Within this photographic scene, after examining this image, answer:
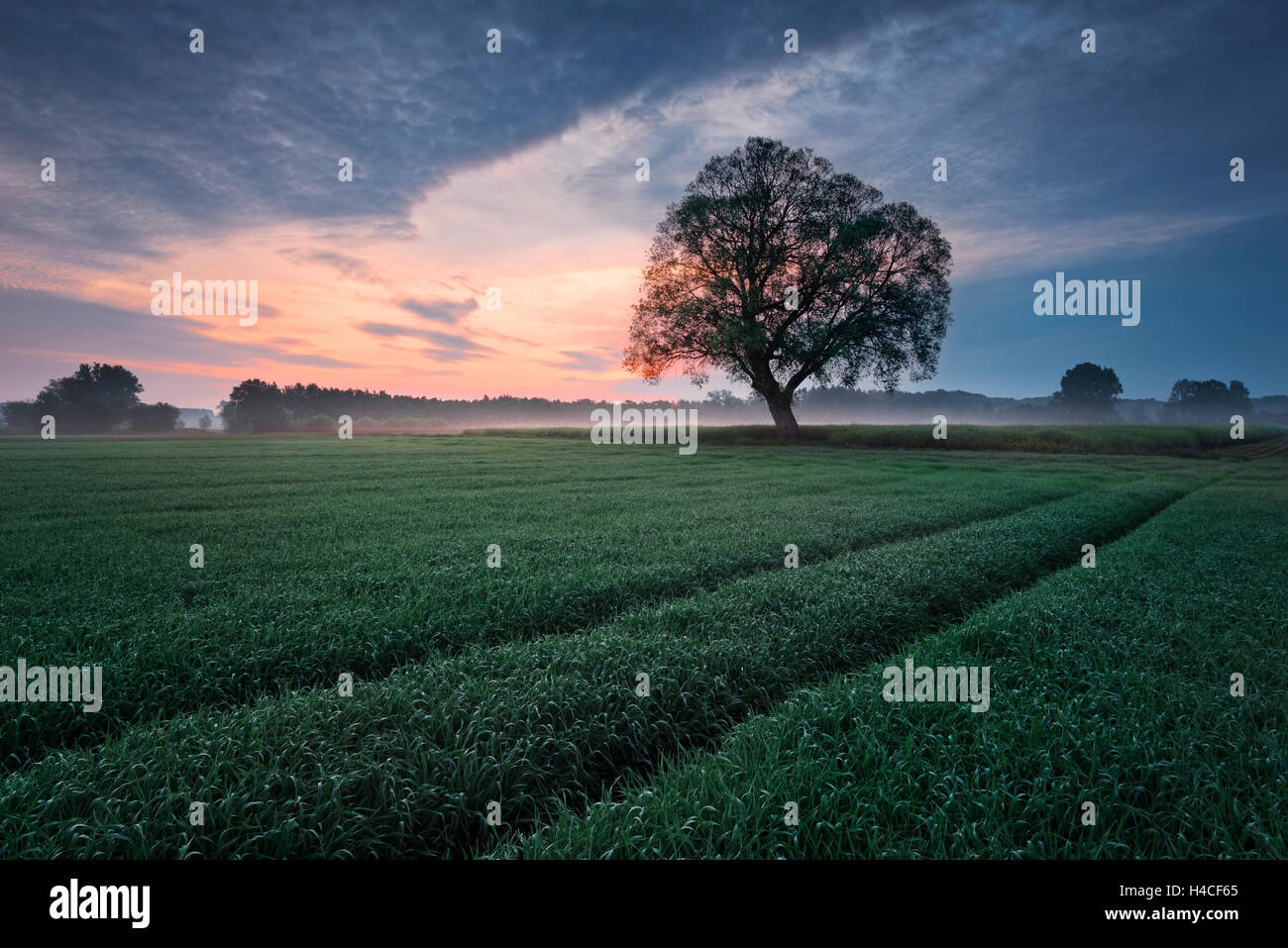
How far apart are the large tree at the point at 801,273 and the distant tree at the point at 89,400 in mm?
104670

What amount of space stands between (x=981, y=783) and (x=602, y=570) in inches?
238

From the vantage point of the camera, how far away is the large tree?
41656mm

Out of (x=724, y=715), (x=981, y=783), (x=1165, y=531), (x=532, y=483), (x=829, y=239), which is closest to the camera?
(x=981, y=783)

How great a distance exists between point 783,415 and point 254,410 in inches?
4108

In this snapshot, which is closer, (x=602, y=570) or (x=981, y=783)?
(x=981, y=783)

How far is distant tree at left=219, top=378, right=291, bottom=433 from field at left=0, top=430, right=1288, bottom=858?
11062 cm

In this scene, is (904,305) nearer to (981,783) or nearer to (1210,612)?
(1210,612)

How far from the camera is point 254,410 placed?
4122 inches

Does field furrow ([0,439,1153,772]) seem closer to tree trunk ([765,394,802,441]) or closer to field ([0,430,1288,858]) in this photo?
field ([0,430,1288,858])

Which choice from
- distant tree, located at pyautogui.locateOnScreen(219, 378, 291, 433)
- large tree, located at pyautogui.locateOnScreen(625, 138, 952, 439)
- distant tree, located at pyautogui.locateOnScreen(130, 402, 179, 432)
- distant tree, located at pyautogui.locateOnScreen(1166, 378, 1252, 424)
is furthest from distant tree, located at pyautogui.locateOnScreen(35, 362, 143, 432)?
distant tree, located at pyautogui.locateOnScreen(1166, 378, 1252, 424)

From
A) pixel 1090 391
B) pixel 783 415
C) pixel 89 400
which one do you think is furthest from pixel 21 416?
pixel 1090 391
